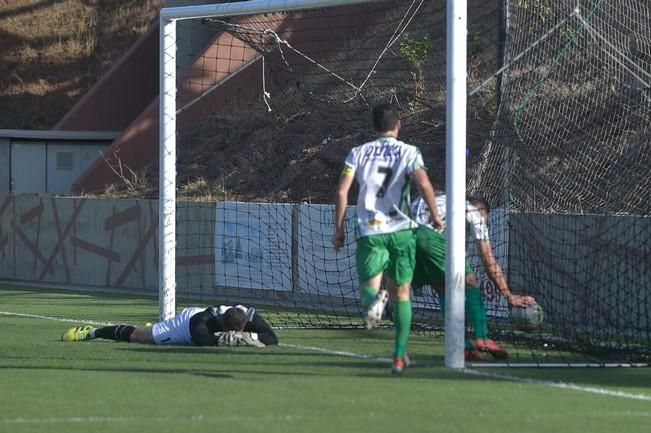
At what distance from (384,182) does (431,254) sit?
1.52 meters

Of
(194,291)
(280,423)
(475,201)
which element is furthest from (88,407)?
(194,291)

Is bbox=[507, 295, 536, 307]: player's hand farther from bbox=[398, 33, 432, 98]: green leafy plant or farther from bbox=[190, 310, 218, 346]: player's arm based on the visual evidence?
bbox=[398, 33, 432, 98]: green leafy plant

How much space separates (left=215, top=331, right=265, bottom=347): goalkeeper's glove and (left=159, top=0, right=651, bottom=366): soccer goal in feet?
7.64

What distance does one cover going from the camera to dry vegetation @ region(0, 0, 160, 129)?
41.2 meters

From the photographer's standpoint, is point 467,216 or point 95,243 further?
point 95,243

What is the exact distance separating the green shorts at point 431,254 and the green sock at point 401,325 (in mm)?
1411

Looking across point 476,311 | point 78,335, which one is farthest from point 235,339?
point 476,311

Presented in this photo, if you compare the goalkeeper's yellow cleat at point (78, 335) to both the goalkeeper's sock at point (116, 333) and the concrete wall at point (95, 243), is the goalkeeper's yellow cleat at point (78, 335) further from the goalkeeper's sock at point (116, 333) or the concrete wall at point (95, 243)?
the concrete wall at point (95, 243)

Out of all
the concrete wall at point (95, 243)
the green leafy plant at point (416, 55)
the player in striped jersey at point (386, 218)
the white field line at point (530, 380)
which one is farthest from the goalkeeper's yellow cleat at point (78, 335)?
the green leafy plant at point (416, 55)

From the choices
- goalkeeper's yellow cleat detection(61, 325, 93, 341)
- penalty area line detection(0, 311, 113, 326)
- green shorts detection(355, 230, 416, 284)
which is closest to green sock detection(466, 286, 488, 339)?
green shorts detection(355, 230, 416, 284)

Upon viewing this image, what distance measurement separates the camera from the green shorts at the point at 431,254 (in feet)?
37.0

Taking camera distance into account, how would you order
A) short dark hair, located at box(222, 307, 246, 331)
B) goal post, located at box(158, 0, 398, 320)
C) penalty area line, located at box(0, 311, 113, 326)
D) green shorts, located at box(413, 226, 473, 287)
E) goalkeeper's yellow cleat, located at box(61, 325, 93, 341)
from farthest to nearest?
penalty area line, located at box(0, 311, 113, 326)
goal post, located at box(158, 0, 398, 320)
goalkeeper's yellow cleat, located at box(61, 325, 93, 341)
short dark hair, located at box(222, 307, 246, 331)
green shorts, located at box(413, 226, 473, 287)

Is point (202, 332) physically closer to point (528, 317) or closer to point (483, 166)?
point (528, 317)

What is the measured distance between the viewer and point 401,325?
9.84m
